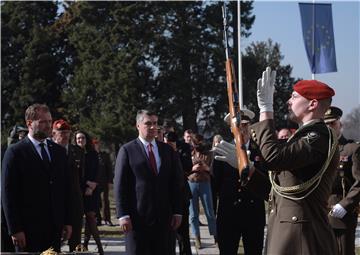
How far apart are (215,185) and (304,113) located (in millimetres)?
3854

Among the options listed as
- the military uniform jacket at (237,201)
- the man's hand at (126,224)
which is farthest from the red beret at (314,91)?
the military uniform jacket at (237,201)

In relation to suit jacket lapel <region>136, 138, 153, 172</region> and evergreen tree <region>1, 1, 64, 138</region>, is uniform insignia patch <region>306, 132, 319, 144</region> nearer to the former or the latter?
suit jacket lapel <region>136, 138, 153, 172</region>

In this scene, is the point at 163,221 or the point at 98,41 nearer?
the point at 163,221

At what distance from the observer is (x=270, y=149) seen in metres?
3.90

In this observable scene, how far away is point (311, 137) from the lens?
403 centimetres

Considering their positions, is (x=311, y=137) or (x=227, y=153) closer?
(x=311, y=137)

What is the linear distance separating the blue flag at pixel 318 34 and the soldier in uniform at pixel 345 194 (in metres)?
13.1

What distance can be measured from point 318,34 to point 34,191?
15.4m

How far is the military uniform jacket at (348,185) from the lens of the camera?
6.66 metres

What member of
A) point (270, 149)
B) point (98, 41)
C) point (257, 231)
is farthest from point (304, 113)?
point (98, 41)

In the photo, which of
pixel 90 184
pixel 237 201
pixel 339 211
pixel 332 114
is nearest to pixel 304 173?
pixel 339 211

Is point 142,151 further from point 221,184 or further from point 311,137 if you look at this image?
point 311,137

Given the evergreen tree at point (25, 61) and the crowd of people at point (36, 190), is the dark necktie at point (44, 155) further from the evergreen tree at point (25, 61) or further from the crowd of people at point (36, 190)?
the evergreen tree at point (25, 61)

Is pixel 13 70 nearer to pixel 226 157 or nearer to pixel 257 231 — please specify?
pixel 257 231
